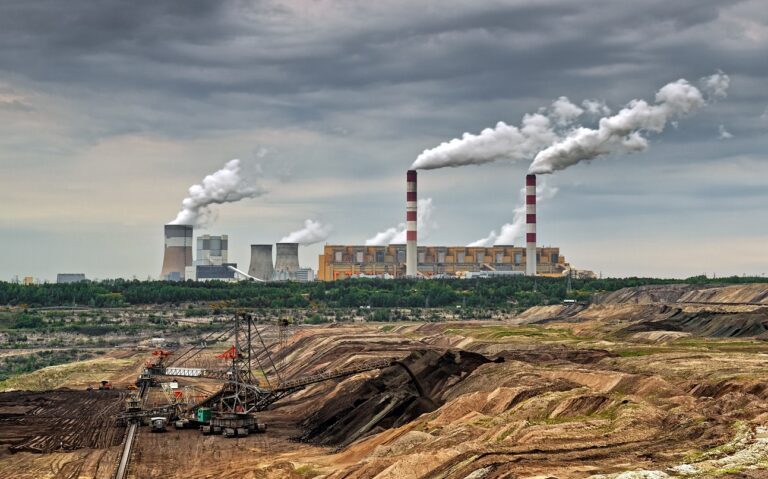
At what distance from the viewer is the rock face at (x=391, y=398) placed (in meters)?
86.6

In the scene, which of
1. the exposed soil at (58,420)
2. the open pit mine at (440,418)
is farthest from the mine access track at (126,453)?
the exposed soil at (58,420)

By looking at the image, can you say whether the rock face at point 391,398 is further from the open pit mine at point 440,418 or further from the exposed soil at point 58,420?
the exposed soil at point 58,420

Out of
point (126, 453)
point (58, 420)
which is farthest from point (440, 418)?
point (58, 420)

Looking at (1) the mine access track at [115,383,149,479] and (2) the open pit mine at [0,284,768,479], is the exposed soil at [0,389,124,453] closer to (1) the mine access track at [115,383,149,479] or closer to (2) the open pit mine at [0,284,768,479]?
(2) the open pit mine at [0,284,768,479]

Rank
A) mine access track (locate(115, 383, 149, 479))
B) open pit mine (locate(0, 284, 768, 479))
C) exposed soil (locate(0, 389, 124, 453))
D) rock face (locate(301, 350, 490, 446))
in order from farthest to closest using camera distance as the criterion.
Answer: exposed soil (locate(0, 389, 124, 453)) < rock face (locate(301, 350, 490, 446)) < mine access track (locate(115, 383, 149, 479)) < open pit mine (locate(0, 284, 768, 479))

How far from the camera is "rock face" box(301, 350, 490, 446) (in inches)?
3408

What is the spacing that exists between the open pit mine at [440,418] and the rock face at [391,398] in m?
0.19

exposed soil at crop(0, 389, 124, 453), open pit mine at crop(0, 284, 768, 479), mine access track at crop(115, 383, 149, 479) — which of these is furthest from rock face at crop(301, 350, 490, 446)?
exposed soil at crop(0, 389, 124, 453)

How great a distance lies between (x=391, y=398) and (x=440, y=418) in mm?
12447

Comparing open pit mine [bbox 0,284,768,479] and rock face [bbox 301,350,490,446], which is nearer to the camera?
open pit mine [bbox 0,284,768,479]

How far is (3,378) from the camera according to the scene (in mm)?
165750

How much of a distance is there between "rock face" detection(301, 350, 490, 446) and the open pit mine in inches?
7.3

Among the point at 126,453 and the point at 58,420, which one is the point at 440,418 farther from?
the point at 58,420

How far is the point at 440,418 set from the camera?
77625 mm
